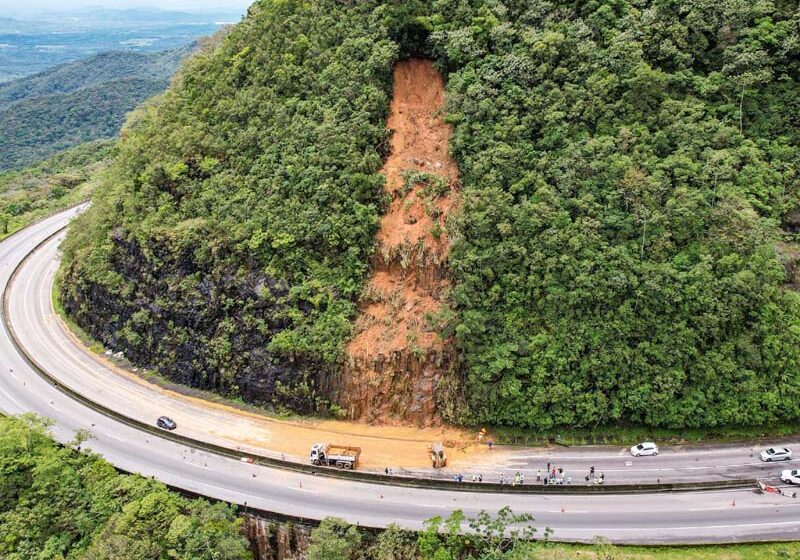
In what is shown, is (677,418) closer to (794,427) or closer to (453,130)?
(794,427)

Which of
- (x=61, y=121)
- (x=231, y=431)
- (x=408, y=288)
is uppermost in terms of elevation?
(x=408, y=288)

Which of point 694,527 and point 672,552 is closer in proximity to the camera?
point 672,552

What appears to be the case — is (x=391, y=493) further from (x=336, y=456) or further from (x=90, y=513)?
(x=90, y=513)

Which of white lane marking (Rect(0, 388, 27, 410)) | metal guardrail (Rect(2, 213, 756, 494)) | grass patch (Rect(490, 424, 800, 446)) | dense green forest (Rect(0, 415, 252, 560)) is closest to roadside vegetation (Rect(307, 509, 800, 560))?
metal guardrail (Rect(2, 213, 756, 494))

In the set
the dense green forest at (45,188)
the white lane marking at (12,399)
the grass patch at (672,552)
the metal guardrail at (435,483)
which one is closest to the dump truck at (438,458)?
the metal guardrail at (435,483)

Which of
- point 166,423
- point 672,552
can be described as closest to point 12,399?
point 166,423
